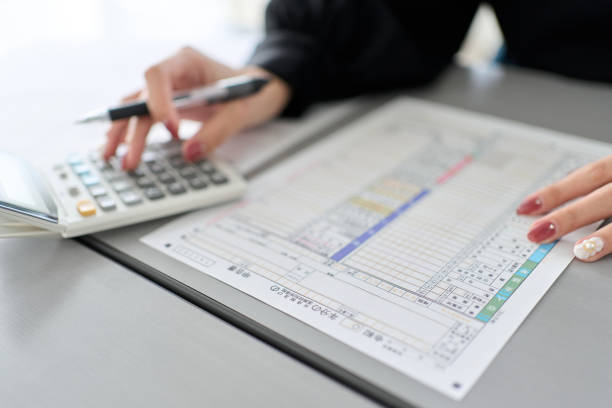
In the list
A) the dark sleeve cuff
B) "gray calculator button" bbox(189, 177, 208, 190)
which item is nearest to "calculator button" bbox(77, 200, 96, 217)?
"gray calculator button" bbox(189, 177, 208, 190)

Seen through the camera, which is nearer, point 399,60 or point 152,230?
point 152,230

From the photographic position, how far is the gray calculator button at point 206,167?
67 centimetres

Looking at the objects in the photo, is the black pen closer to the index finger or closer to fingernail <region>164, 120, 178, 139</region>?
fingernail <region>164, 120, 178, 139</region>

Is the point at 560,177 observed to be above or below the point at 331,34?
below

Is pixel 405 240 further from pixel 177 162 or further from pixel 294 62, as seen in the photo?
pixel 294 62

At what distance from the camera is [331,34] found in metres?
0.91

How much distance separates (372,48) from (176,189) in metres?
0.46

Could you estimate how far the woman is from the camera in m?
0.80

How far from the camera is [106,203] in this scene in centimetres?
58

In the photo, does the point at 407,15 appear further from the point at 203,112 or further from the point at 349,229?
the point at 349,229

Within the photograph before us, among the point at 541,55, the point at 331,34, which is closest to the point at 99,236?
the point at 331,34

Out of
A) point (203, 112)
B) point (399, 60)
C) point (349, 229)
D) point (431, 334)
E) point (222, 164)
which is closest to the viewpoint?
point (431, 334)

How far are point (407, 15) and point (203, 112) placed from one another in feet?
1.27

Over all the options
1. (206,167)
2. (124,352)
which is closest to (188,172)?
(206,167)
